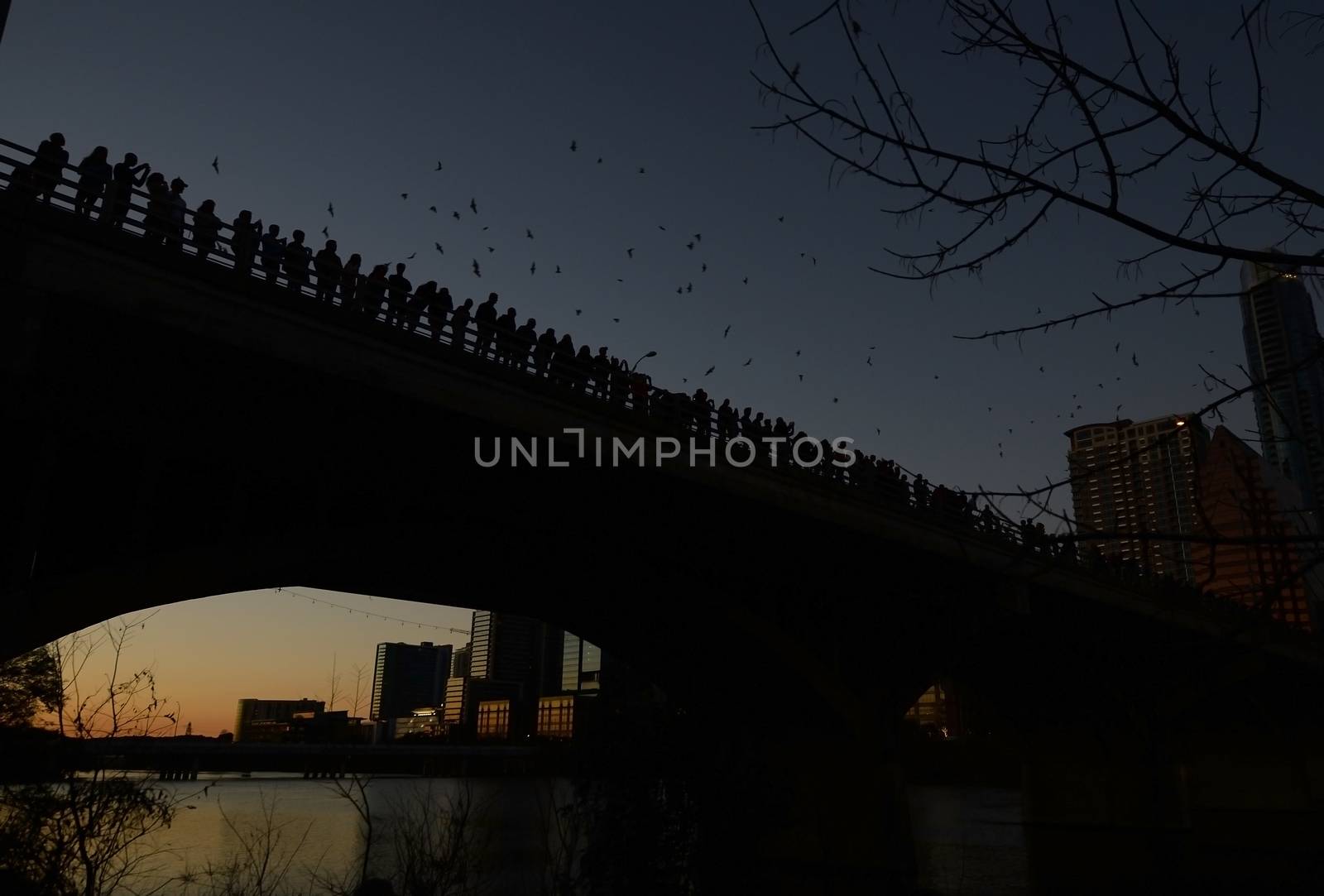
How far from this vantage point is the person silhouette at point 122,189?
12047 mm

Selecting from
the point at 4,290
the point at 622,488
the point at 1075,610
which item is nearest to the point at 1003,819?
the point at 1075,610

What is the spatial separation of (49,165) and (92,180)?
0.60 meters

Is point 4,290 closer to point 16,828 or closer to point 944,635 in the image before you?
point 16,828

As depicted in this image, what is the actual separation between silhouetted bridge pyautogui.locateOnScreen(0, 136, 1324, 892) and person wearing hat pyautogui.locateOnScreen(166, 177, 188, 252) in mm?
317

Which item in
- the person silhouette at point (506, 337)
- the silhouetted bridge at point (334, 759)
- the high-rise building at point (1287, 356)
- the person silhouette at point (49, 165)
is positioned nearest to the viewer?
the high-rise building at point (1287, 356)

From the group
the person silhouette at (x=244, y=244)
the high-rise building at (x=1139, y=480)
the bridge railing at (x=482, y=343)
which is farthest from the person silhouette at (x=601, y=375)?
the high-rise building at (x=1139, y=480)

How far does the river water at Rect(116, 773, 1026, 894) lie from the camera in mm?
26312

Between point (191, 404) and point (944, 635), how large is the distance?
2098 centimetres

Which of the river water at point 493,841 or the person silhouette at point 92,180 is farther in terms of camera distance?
the river water at point 493,841

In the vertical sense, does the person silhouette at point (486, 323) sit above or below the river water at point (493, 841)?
above

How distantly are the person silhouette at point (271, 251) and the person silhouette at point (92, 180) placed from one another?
6.52 ft

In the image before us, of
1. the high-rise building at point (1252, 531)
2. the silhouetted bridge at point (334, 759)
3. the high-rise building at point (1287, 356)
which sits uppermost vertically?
the high-rise building at point (1287, 356)

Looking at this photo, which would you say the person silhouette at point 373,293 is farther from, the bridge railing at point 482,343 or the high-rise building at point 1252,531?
the high-rise building at point 1252,531

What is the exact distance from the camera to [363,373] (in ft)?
47.7
